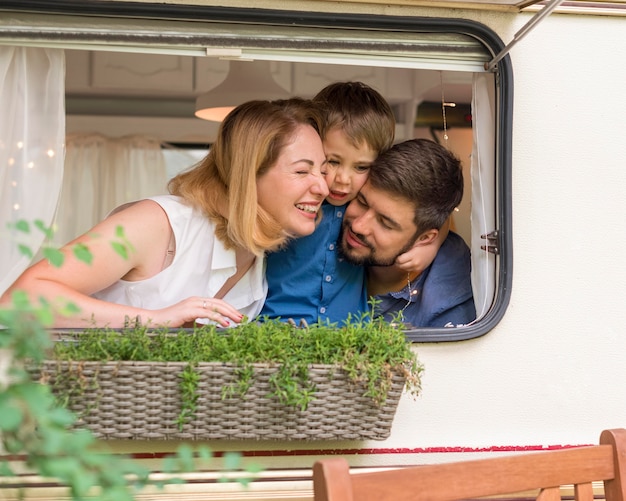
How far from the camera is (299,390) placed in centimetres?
244

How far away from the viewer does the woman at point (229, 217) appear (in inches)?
117

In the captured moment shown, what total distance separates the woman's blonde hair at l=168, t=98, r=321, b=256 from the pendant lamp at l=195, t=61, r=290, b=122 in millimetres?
996

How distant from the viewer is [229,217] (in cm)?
309

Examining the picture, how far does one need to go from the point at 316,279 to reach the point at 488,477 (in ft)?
5.00

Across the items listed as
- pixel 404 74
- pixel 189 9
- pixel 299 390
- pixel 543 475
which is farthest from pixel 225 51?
pixel 404 74

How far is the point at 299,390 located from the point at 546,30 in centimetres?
133

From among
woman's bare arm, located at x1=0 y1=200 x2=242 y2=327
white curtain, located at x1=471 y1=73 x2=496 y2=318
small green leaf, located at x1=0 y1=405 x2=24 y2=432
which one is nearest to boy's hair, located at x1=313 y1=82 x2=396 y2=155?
white curtain, located at x1=471 y1=73 x2=496 y2=318

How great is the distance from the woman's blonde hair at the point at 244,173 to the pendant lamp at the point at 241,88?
3.27 feet

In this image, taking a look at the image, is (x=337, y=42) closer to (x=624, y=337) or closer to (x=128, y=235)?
(x=128, y=235)

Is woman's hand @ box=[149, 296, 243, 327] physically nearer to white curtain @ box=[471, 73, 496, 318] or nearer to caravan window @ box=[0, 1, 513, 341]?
caravan window @ box=[0, 1, 513, 341]

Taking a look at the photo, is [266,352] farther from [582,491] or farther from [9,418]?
[9,418]

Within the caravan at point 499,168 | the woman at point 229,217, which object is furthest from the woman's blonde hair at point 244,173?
the caravan at point 499,168

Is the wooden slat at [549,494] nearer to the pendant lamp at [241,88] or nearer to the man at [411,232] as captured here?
the man at [411,232]

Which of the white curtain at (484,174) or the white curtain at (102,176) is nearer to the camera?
the white curtain at (484,174)
